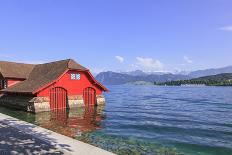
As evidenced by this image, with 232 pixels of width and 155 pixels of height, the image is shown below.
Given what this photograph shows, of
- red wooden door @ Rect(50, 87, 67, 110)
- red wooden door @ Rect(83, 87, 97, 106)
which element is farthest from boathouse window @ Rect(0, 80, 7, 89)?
red wooden door @ Rect(83, 87, 97, 106)

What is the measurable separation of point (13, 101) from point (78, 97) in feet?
32.0

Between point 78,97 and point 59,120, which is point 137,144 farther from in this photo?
point 78,97

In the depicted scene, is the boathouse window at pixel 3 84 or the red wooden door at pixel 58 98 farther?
the boathouse window at pixel 3 84

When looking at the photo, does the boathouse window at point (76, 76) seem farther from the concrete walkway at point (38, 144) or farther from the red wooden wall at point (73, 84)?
the concrete walkway at point (38, 144)

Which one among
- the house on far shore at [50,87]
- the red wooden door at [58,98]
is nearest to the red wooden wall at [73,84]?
the house on far shore at [50,87]

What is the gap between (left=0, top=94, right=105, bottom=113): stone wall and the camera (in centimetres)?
3753

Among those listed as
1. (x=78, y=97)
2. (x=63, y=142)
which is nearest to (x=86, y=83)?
(x=78, y=97)

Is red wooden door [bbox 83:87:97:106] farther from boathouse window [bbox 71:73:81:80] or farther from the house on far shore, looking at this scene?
boathouse window [bbox 71:73:81:80]

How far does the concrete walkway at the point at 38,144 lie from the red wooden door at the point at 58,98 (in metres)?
18.9

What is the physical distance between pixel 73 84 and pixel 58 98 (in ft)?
11.0

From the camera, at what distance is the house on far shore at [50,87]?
3859 cm

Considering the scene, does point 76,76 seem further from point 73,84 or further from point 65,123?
point 65,123

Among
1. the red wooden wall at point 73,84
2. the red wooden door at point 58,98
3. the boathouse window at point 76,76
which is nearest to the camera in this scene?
the red wooden wall at point 73,84

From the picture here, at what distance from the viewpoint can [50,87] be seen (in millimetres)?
39531
